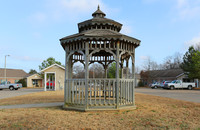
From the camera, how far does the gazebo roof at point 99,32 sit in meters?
7.49

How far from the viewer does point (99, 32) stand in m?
7.94

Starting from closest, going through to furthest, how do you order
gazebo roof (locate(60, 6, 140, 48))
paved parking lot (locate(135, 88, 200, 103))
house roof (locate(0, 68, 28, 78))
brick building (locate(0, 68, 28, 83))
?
gazebo roof (locate(60, 6, 140, 48)) < paved parking lot (locate(135, 88, 200, 103)) < brick building (locate(0, 68, 28, 83)) < house roof (locate(0, 68, 28, 78))

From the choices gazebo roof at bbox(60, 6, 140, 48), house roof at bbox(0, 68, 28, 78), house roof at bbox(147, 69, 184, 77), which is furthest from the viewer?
house roof at bbox(0, 68, 28, 78)

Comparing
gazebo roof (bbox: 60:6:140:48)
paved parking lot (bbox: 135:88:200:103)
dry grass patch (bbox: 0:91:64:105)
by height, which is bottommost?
paved parking lot (bbox: 135:88:200:103)

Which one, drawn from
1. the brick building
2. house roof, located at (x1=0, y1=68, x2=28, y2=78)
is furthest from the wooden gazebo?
house roof, located at (x1=0, y1=68, x2=28, y2=78)

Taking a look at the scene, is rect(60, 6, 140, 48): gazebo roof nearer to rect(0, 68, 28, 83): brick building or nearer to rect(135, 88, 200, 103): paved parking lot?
rect(135, 88, 200, 103): paved parking lot

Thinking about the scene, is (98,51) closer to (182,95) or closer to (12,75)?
(182,95)

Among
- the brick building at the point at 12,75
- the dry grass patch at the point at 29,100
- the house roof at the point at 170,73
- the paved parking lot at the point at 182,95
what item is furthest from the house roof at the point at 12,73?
the paved parking lot at the point at 182,95

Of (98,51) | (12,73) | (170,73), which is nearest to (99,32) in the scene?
(98,51)

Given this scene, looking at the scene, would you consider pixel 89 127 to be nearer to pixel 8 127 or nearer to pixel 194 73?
pixel 8 127

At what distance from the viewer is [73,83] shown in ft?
26.1

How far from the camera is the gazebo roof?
7.49 meters

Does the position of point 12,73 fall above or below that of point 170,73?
above

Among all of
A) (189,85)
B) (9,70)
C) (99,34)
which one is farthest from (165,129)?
(9,70)
